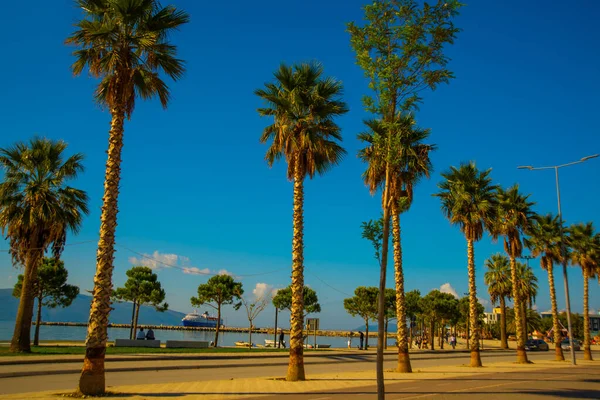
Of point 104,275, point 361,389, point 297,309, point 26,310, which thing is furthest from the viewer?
point 26,310

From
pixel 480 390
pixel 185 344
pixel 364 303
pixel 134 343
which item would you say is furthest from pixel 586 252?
pixel 134 343

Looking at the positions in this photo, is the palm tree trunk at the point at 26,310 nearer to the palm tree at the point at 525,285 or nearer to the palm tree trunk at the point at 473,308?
the palm tree trunk at the point at 473,308

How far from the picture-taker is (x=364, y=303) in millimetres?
61375

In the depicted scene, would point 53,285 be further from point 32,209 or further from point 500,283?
point 500,283

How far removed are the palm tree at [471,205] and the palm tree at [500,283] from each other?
36.9 meters

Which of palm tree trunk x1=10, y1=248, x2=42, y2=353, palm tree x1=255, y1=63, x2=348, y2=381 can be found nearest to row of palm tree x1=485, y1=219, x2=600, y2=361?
palm tree x1=255, y1=63, x2=348, y2=381

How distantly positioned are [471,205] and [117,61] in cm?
2355

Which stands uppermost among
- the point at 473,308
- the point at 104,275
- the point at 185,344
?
the point at 104,275

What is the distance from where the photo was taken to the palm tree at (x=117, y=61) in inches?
552

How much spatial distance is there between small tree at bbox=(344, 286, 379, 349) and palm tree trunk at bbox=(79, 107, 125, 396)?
49793mm

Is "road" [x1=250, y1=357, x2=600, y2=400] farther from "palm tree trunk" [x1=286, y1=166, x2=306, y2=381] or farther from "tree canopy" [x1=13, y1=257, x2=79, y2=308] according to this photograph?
"tree canopy" [x1=13, y1=257, x2=79, y2=308]

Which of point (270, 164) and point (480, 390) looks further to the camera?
point (270, 164)

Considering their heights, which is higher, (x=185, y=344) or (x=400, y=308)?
(x=400, y=308)

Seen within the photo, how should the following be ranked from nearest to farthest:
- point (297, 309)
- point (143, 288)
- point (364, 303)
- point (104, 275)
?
1. point (104, 275)
2. point (297, 309)
3. point (143, 288)
4. point (364, 303)
